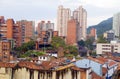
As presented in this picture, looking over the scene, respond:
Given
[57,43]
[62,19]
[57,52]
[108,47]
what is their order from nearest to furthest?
[57,52], [57,43], [108,47], [62,19]

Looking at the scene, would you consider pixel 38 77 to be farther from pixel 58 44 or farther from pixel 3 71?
pixel 58 44

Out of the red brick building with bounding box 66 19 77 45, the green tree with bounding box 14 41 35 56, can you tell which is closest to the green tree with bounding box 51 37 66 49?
the green tree with bounding box 14 41 35 56

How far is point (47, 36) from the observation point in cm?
6169

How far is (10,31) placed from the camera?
190 feet

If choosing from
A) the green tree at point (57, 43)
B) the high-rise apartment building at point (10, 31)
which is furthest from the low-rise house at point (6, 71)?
the high-rise apartment building at point (10, 31)

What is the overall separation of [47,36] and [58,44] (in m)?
8.81

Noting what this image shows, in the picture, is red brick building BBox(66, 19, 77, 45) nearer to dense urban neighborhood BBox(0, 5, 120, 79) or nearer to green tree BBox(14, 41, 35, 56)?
dense urban neighborhood BBox(0, 5, 120, 79)

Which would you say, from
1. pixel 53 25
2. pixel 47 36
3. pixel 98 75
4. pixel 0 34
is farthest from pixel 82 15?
pixel 98 75

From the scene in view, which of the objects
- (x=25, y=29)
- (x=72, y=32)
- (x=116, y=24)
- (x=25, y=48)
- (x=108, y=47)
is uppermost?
(x=116, y=24)

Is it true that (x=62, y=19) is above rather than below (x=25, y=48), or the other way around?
above

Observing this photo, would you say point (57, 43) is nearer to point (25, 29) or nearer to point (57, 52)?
point (57, 52)

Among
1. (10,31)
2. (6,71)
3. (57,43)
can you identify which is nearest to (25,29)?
(10,31)

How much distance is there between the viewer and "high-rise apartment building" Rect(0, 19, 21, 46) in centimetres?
5778

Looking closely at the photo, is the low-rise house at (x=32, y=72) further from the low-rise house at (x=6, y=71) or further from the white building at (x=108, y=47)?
the white building at (x=108, y=47)
